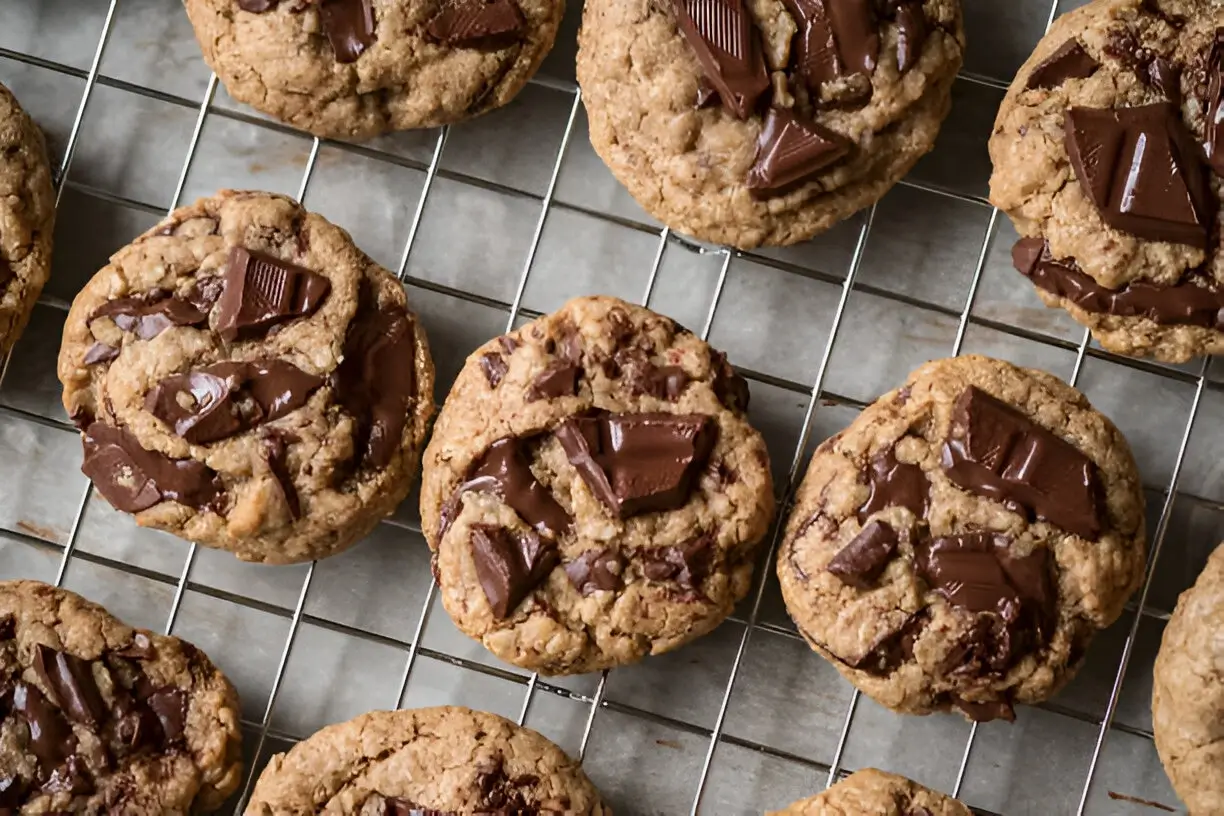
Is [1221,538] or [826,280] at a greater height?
[826,280]

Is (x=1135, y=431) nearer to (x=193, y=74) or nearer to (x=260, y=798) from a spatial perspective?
(x=260, y=798)

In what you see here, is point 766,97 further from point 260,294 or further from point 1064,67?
point 260,294

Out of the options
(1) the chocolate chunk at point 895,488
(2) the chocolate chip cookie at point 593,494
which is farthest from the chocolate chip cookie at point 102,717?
(1) the chocolate chunk at point 895,488

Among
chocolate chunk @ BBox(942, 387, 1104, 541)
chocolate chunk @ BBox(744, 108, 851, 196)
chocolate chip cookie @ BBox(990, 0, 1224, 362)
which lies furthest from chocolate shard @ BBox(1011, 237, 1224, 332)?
chocolate chunk @ BBox(744, 108, 851, 196)

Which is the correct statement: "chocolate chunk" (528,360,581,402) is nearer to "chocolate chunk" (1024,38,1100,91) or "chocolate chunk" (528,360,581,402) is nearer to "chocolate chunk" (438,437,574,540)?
"chocolate chunk" (438,437,574,540)

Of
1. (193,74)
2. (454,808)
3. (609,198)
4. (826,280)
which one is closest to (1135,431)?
(826,280)
